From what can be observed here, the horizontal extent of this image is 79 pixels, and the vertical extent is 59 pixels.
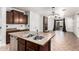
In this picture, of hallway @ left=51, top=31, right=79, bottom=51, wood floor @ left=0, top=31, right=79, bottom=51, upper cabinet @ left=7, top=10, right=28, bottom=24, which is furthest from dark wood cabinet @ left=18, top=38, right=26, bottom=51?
hallway @ left=51, top=31, right=79, bottom=51

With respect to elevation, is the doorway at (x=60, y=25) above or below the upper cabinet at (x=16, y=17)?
below

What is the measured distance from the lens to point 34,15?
54.6 inches

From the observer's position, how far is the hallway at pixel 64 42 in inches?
47.9

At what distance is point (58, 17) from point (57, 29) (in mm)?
202

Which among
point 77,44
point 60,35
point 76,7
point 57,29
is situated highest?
point 76,7

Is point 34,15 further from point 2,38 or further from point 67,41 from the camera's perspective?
point 2,38

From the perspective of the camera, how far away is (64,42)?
54.5 inches

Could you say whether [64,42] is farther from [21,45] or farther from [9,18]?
[9,18]

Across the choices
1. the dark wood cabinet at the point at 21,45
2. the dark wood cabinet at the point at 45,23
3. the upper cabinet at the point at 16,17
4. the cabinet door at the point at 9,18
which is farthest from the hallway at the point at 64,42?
the cabinet door at the point at 9,18

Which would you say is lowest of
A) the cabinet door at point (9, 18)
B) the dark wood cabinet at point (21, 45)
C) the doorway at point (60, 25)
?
the dark wood cabinet at point (21, 45)

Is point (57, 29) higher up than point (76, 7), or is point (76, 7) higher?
point (76, 7)

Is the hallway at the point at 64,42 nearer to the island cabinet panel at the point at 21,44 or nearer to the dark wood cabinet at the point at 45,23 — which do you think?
the dark wood cabinet at the point at 45,23

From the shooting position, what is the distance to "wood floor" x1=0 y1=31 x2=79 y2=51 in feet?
4.00
